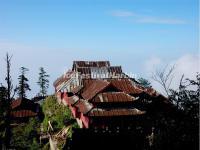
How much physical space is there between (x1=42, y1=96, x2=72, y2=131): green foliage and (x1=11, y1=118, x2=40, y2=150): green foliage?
207cm

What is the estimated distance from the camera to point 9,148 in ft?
137

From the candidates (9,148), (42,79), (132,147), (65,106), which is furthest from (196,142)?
(42,79)

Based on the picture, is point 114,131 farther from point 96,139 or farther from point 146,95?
point 146,95

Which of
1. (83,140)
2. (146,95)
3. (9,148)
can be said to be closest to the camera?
(83,140)

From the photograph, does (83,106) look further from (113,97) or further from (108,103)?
(113,97)

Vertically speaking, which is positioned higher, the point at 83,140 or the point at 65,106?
the point at 65,106

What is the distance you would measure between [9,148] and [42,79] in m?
58.8

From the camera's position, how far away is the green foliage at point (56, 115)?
165 feet

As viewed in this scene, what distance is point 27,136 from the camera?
48.9 meters

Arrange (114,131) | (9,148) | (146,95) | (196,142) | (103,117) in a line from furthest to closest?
(146,95), (103,117), (9,148), (114,131), (196,142)

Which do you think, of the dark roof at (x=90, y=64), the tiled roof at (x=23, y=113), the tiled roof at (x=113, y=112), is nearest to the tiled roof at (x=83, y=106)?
the tiled roof at (x=113, y=112)

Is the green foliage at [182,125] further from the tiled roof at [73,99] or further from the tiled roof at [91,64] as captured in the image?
the tiled roof at [91,64]

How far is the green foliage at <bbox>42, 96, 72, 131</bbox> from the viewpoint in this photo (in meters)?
50.3

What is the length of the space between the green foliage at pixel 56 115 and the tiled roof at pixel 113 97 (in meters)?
6.99
